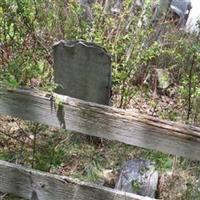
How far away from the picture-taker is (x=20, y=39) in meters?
4.79

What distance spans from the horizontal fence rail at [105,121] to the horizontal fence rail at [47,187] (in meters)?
0.33

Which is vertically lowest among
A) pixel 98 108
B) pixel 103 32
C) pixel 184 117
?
pixel 184 117

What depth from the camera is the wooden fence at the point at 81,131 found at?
265 cm

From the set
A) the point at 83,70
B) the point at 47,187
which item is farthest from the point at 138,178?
the point at 83,70

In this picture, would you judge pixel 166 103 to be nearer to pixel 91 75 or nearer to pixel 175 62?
pixel 175 62

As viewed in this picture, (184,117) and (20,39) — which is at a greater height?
(20,39)

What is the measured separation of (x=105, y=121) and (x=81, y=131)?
183 mm

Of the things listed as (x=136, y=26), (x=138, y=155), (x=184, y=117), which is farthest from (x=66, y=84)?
(x=136, y=26)

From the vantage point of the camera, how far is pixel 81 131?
2.79 m

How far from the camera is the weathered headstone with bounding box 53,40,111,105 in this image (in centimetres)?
372

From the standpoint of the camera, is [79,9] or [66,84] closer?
[66,84]

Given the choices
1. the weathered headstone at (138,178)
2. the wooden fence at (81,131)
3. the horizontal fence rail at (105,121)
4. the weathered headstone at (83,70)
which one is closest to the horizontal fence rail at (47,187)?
the wooden fence at (81,131)

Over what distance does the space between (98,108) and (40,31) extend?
2735 mm

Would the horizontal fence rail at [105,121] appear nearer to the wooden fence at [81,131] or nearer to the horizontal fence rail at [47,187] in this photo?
the wooden fence at [81,131]
